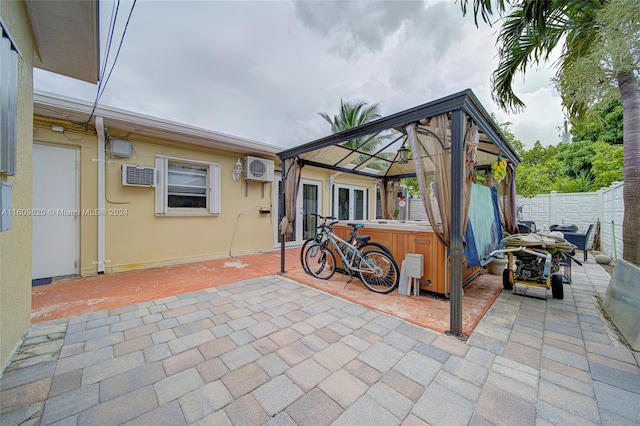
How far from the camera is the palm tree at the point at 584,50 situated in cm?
198

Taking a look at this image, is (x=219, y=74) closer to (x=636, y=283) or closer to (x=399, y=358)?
(x=399, y=358)

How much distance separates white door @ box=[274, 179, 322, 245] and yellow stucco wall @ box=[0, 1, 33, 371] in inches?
197

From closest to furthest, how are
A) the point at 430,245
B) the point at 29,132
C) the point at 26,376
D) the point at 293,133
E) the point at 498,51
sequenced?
1. the point at 26,376
2. the point at 29,132
3. the point at 430,245
4. the point at 498,51
5. the point at 293,133

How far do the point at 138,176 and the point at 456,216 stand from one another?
203 inches

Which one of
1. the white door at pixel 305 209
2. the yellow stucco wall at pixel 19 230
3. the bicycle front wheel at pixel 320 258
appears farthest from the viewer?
the white door at pixel 305 209

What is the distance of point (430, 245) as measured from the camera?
125 inches

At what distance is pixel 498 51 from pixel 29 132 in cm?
624

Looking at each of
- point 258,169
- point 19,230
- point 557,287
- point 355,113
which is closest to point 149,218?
point 258,169

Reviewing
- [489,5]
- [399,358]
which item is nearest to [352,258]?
[399,358]

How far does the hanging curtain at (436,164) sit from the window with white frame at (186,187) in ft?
14.4

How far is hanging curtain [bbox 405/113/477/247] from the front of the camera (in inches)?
94.9

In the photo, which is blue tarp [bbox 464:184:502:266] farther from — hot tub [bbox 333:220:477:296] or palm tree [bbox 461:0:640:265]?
palm tree [bbox 461:0:640:265]

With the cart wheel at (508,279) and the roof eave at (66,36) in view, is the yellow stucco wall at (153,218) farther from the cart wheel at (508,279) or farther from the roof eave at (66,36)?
the cart wheel at (508,279)

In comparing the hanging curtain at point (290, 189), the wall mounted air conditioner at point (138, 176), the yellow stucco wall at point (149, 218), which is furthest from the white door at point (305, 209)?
the wall mounted air conditioner at point (138, 176)
